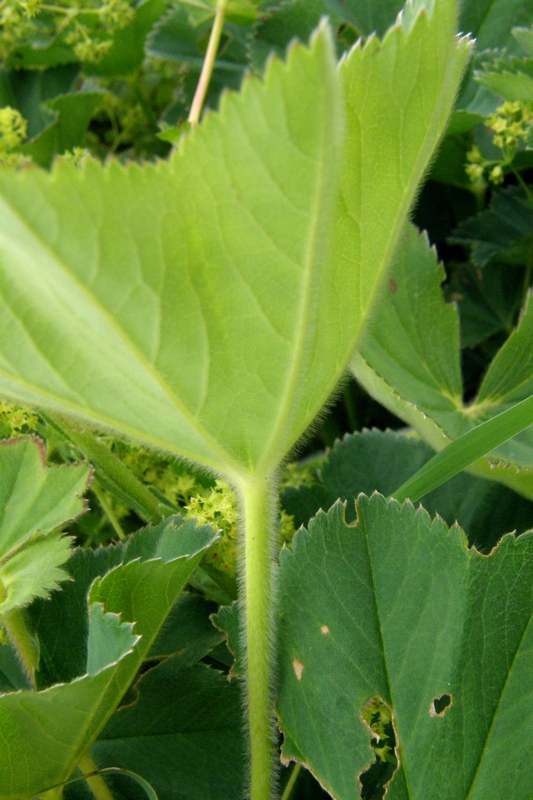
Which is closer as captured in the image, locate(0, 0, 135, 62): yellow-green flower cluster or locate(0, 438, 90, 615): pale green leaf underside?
locate(0, 438, 90, 615): pale green leaf underside

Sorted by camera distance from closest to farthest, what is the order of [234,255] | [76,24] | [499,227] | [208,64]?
[234,255] < [208,64] < [499,227] < [76,24]

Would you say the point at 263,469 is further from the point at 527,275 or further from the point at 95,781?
the point at 527,275

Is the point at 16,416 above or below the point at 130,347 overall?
below

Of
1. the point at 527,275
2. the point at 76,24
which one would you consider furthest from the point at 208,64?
the point at 527,275

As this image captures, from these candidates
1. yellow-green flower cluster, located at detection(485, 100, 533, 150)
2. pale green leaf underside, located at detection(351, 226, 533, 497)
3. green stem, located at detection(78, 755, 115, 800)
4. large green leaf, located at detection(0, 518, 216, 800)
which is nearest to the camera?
large green leaf, located at detection(0, 518, 216, 800)

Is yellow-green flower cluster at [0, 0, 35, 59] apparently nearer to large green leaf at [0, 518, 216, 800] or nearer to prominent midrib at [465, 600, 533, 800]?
large green leaf at [0, 518, 216, 800]

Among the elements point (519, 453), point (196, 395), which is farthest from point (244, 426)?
point (519, 453)

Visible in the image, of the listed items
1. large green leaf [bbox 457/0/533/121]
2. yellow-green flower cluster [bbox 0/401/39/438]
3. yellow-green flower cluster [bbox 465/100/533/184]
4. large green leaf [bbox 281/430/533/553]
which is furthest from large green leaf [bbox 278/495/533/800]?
large green leaf [bbox 457/0/533/121]
